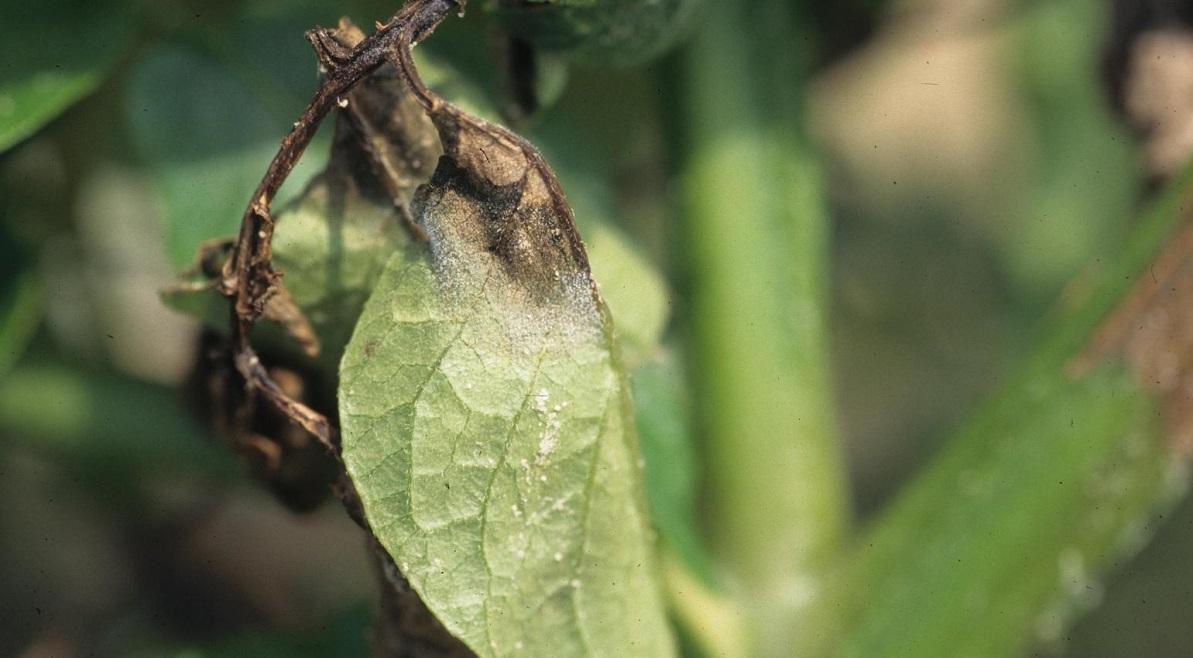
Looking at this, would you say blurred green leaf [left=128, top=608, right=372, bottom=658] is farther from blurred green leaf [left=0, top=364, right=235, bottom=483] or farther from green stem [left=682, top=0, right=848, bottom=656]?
Answer: green stem [left=682, top=0, right=848, bottom=656]

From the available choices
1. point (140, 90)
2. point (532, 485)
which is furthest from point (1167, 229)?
point (140, 90)

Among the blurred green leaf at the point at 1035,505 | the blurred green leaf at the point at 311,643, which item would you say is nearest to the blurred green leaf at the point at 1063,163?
the blurred green leaf at the point at 1035,505

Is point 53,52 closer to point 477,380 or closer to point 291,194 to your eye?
point 291,194

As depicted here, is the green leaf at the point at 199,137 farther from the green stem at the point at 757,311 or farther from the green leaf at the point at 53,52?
the green stem at the point at 757,311

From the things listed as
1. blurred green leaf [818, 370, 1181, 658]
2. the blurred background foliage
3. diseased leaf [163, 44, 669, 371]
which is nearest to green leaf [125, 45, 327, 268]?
the blurred background foliage

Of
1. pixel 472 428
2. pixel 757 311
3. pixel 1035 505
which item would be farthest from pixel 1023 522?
pixel 472 428

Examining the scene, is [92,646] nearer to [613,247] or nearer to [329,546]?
[329,546]
